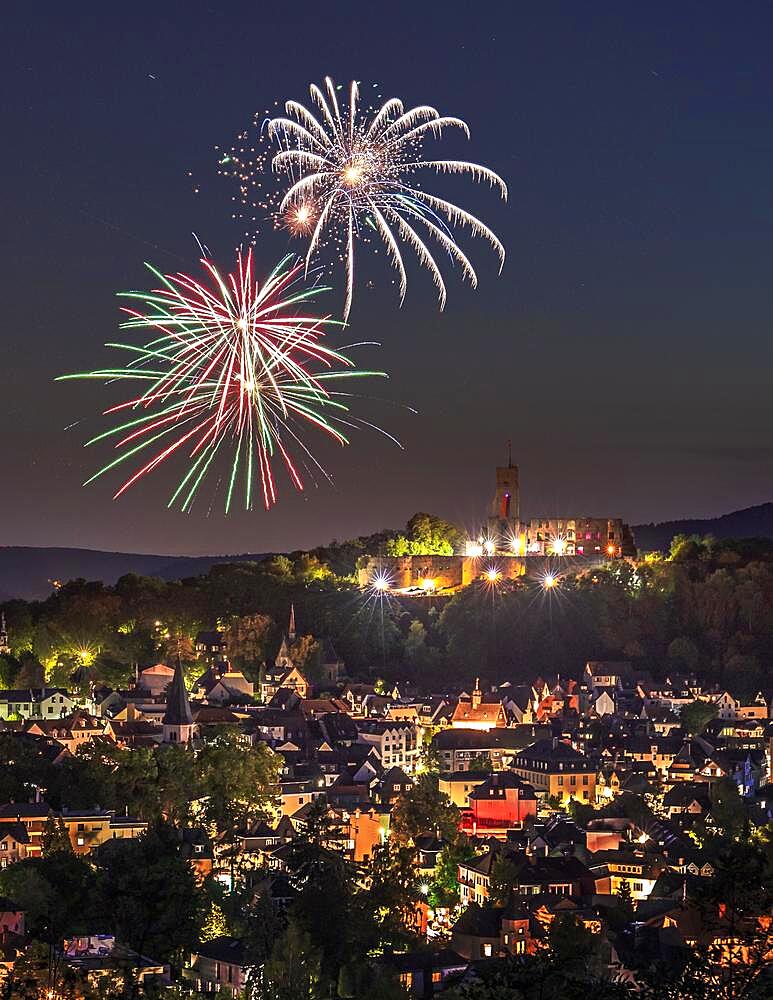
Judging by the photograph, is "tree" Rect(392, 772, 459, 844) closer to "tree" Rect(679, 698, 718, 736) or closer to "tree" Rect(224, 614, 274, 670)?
"tree" Rect(679, 698, 718, 736)

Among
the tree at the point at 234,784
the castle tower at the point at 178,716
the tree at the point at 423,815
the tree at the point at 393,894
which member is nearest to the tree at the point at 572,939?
the tree at the point at 393,894

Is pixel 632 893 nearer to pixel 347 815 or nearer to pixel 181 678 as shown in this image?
pixel 347 815

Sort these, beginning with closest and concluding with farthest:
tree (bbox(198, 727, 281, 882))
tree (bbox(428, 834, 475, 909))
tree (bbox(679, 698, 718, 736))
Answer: tree (bbox(428, 834, 475, 909)), tree (bbox(198, 727, 281, 882)), tree (bbox(679, 698, 718, 736))

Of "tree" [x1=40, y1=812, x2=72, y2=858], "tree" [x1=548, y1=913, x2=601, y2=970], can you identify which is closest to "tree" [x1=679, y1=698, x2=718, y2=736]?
"tree" [x1=40, y1=812, x2=72, y2=858]

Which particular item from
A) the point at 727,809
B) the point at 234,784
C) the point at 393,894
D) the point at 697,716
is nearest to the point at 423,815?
the point at 234,784

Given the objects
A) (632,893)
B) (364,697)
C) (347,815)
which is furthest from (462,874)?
(364,697)

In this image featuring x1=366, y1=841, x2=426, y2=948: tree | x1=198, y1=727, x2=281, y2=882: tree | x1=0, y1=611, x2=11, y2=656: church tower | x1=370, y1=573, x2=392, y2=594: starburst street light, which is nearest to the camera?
x1=366, y1=841, x2=426, y2=948: tree
